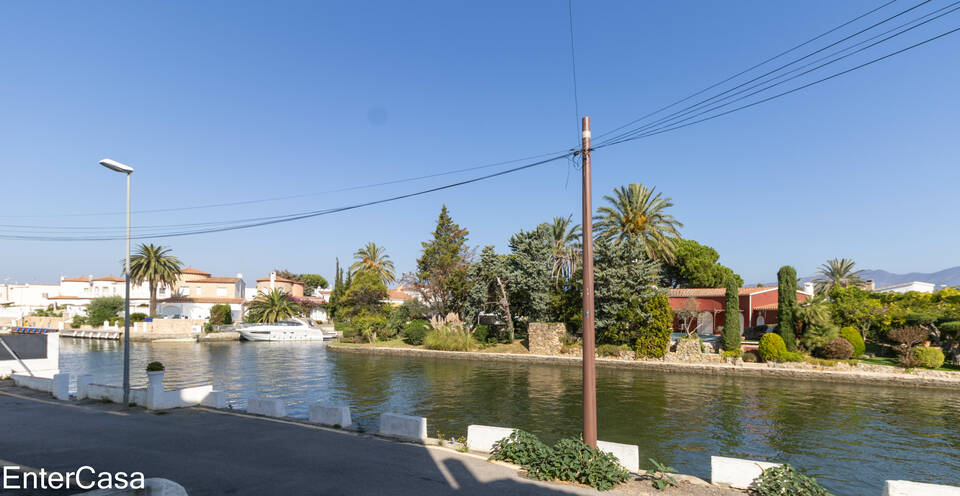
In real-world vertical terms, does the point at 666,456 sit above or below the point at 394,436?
below

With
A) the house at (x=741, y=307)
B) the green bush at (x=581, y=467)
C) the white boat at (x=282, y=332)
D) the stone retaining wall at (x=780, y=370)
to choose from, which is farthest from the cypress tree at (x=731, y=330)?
the white boat at (x=282, y=332)

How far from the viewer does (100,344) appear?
5272 centimetres

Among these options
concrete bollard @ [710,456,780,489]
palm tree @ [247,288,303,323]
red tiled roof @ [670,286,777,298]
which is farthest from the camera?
palm tree @ [247,288,303,323]

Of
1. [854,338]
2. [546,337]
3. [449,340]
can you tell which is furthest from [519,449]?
[449,340]

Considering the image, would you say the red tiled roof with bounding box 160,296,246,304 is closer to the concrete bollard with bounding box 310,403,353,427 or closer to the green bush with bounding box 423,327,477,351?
the green bush with bounding box 423,327,477,351

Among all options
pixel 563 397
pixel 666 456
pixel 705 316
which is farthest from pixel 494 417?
pixel 705 316

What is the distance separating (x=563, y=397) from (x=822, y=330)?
1829 centimetres

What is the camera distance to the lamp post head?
14799 millimetres

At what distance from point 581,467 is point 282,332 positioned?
5422 centimetres

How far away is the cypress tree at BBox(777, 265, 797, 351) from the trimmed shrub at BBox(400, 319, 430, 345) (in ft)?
89.7

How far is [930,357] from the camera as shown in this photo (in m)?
24.9

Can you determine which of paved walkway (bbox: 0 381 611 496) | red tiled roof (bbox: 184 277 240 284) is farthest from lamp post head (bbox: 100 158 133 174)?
red tiled roof (bbox: 184 277 240 284)

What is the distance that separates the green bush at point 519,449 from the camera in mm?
8695

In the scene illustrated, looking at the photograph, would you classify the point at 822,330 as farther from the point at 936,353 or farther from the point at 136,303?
the point at 136,303
